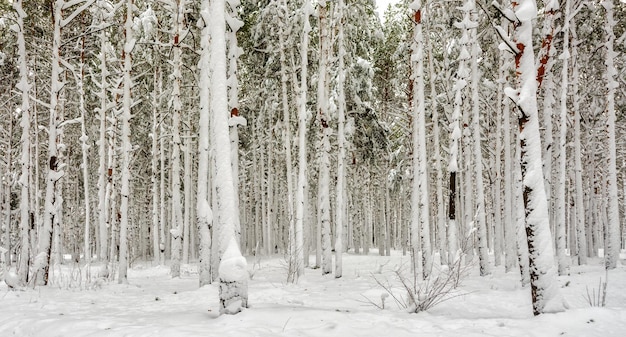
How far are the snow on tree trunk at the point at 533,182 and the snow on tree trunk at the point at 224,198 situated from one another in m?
3.45

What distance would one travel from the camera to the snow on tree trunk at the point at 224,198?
524 cm

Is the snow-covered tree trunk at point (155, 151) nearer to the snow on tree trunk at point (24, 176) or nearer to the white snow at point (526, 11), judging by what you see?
the snow on tree trunk at point (24, 176)

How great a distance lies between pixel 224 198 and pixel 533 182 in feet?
12.4

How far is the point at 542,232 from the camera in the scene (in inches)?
200

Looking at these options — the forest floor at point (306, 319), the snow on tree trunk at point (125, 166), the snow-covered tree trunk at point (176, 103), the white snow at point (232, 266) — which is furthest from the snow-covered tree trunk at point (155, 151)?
the white snow at point (232, 266)

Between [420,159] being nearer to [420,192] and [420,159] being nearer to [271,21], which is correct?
[420,192]

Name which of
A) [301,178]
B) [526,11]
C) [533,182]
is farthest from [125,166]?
[526,11]

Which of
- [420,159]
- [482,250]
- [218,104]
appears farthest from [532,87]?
[482,250]

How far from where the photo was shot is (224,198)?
5523 mm

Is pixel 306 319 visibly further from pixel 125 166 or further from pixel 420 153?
pixel 125 166

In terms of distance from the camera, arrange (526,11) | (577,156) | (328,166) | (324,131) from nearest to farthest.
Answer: (526,11)
(324,131)
(328,166)
(577,156)

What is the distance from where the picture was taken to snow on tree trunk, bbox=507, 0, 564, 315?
5.00 metres

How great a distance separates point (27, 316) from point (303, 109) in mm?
8009

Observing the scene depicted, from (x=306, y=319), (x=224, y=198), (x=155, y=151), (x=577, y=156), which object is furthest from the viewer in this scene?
(x=155, y=151)
